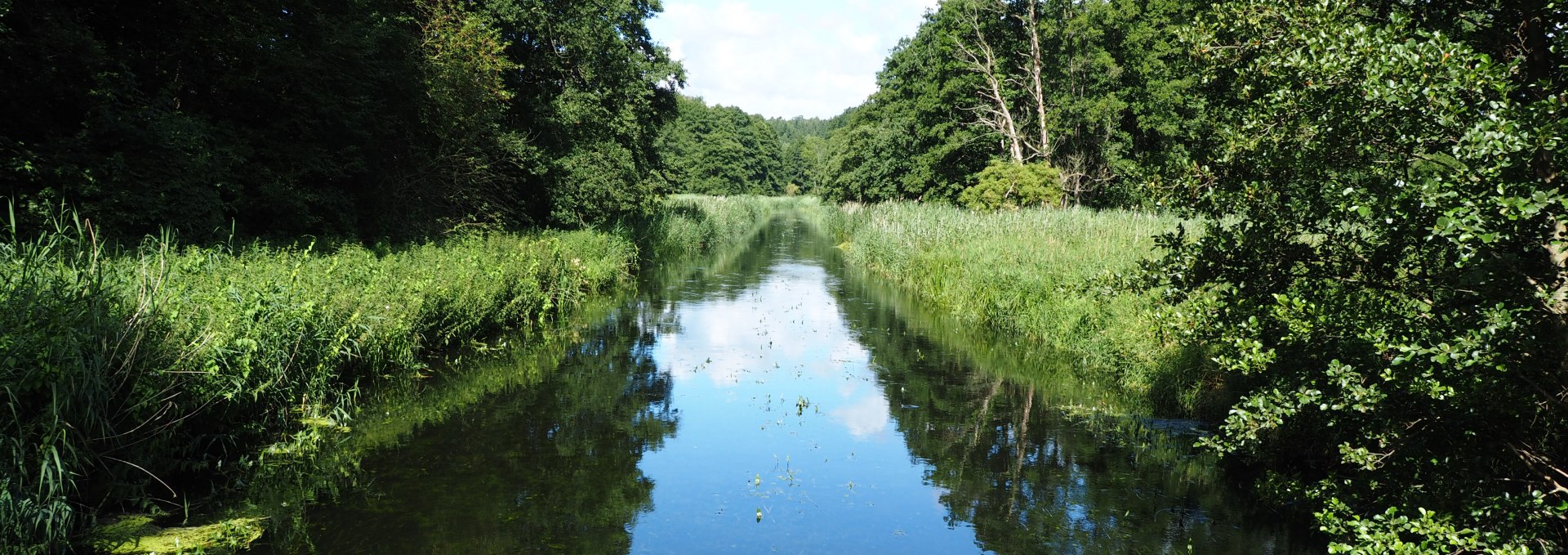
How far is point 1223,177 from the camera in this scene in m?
5.67

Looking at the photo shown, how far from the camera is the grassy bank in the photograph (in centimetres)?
1027

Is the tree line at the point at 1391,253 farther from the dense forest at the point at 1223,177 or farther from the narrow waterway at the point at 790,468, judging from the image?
the narrow waterway at the point at 790,468

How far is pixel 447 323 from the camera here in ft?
40.4

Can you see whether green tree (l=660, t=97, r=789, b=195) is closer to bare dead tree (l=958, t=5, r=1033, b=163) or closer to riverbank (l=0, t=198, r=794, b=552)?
bare dead tree (l=958, t=5, r=1033, b=163)

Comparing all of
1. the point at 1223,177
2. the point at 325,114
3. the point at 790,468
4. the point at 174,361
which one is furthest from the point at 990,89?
the point at 174,361

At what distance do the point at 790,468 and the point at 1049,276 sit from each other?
7.61 m

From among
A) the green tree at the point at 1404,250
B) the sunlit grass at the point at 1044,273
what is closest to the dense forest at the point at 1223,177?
the green tree at the point at 1404,250

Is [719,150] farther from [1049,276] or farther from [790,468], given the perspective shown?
[790,468]

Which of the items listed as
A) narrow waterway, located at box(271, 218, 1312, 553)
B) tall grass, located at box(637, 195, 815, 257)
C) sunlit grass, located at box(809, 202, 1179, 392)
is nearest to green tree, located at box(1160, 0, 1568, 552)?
sunlit grass, located at box(809, 202, 1179, 392)

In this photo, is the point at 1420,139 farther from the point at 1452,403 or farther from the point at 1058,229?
the point at 1058,229

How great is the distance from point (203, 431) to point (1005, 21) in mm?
33445

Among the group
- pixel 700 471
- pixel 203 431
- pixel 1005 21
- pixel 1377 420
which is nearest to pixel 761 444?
pixel 700 471

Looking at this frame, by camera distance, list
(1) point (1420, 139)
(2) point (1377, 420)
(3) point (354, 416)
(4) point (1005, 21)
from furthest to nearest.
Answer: (4) point (1005, 21)
(3) point (354, 416)
(2) point (1377, 420)
(1) point (1420, 139)

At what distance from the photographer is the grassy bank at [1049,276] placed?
404 inches
